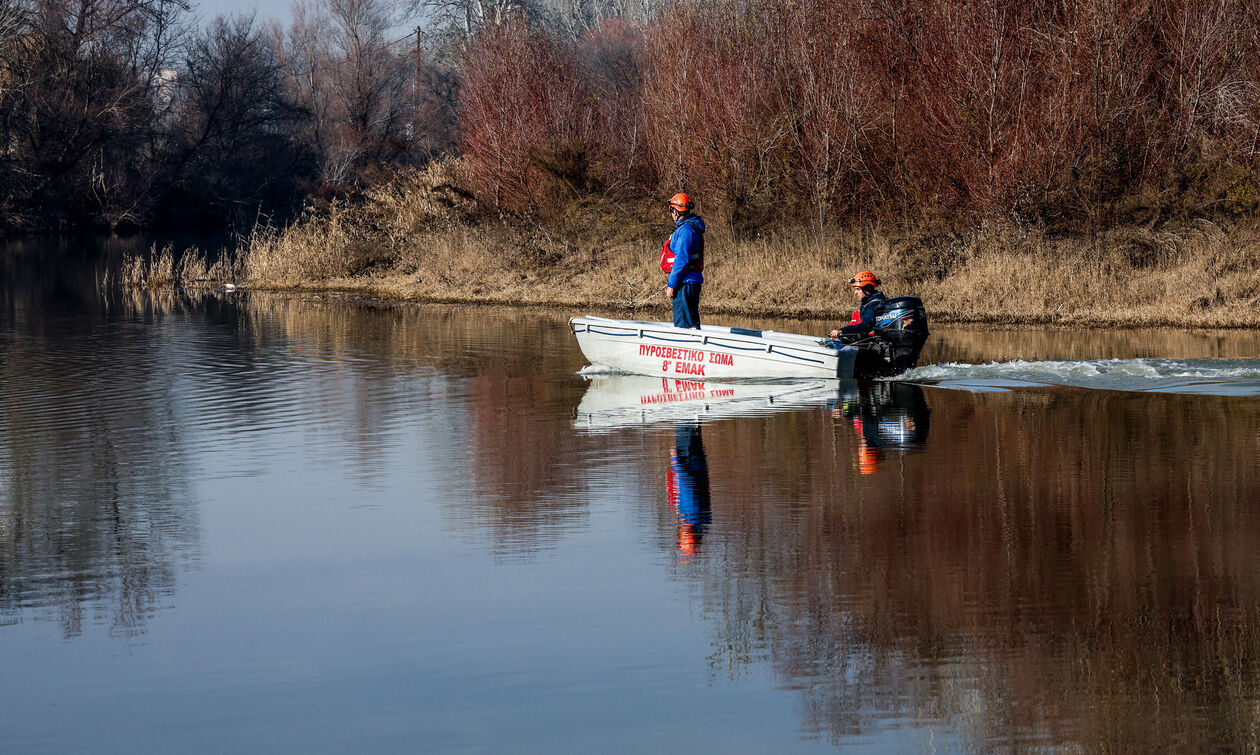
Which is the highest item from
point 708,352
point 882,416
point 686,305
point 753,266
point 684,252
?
point 684,252

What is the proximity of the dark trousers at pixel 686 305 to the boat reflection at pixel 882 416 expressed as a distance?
7.33 ft

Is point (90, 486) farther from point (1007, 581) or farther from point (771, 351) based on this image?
point (771, 351)

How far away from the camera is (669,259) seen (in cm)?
1945

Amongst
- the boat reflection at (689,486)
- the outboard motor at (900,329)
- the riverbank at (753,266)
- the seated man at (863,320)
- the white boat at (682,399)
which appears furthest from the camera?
the riverbank at (753,266)

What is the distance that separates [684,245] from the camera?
759 inches

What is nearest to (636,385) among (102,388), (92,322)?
(102,388)

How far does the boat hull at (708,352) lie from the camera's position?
61.5ft

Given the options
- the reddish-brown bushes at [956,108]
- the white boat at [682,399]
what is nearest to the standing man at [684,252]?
the white boat at [682,399]

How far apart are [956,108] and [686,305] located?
1269 cm

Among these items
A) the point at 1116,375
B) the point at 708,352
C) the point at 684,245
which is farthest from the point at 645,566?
the point at 1116,375

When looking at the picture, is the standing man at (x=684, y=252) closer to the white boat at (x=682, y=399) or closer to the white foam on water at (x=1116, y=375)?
the white boat at (x=682, y=399)

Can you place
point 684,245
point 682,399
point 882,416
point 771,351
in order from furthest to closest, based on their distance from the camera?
point 684,245
point 771,351
point 682,399
point 882,416

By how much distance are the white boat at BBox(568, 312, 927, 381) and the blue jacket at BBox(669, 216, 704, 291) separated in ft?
2.25

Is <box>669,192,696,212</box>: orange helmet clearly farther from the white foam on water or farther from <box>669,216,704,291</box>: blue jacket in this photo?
the white foam on water
